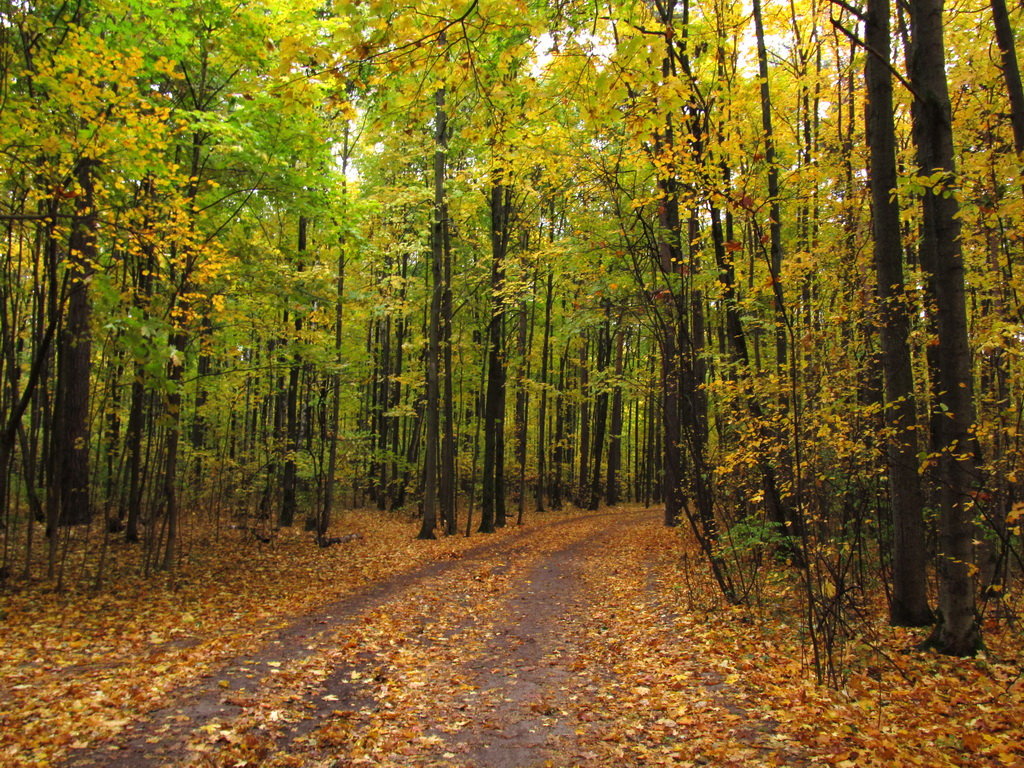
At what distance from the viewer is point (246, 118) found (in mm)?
10594

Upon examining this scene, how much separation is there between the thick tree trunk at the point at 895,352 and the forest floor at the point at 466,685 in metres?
0.55

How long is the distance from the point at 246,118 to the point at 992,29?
1123cm

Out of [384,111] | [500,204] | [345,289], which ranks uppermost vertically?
[500,204]

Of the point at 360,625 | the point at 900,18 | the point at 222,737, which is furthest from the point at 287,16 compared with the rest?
the point at 222,737

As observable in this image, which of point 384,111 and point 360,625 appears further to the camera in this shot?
point 360,625

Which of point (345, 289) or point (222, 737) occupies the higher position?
point (345, 289)

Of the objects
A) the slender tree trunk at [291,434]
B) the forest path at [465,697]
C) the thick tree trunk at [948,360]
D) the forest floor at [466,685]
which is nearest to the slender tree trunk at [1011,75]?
the thick tree trunk at [948,360]

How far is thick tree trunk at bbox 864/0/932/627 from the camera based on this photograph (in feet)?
19.0

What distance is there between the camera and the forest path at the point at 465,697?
397 centimetres

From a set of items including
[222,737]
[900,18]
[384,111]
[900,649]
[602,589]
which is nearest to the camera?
[222,737]

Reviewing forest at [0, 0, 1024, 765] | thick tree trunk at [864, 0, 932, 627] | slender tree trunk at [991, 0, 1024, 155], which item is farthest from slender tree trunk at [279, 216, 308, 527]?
slender tree trunk at [991, 0, 1024, 155]

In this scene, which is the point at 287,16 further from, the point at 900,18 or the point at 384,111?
the point at 900,18

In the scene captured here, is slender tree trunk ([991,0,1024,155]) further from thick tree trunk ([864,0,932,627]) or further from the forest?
thick tree trunk ([864,0,932,627])

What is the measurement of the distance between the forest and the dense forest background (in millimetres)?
60
